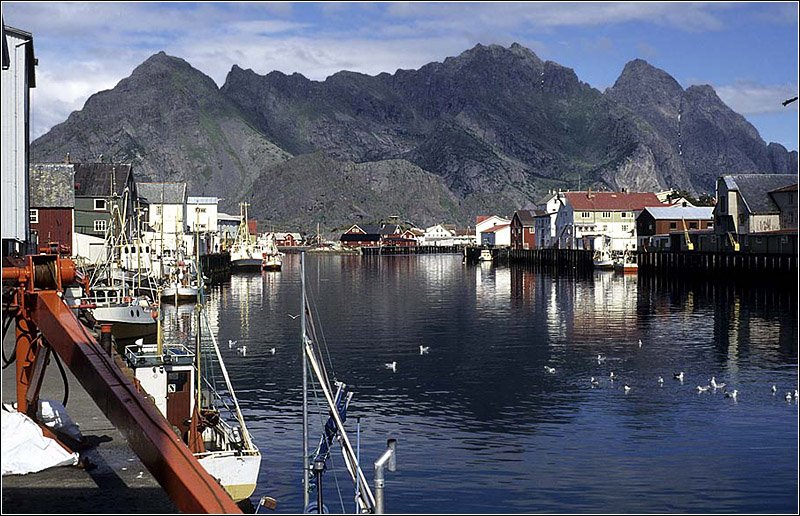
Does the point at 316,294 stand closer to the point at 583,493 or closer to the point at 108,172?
the point at 108,172

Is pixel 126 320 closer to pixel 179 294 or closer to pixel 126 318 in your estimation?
Result: pixel 126 318

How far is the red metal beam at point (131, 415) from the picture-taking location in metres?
12.0

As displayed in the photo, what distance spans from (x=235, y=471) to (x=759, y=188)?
9189 centimetres

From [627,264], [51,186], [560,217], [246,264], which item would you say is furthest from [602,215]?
[51,186]

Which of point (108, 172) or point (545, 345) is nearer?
point (545, 345)

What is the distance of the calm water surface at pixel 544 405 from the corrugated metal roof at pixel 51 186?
15.3 meters

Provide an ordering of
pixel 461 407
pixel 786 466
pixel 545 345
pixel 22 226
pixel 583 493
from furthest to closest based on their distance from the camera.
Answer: pixel 545 345 → pixel 461 407 → pixel 22 226 → pixel 786 466 → pixel 583 493

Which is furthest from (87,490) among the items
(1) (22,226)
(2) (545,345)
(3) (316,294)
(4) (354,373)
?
(3) (316,294)

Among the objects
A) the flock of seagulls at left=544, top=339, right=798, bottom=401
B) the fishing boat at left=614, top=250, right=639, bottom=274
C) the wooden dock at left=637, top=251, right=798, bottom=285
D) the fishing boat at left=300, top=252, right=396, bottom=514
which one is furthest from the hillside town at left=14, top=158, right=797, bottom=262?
the flock of seagulls at left=544, top=339, right=798, bottom=401

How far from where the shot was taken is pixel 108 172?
312 feet

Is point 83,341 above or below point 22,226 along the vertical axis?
below

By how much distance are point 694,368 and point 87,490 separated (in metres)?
33.7

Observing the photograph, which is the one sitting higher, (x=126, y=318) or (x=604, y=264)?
(x=604, y=264)

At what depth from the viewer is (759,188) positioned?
10206 cm
